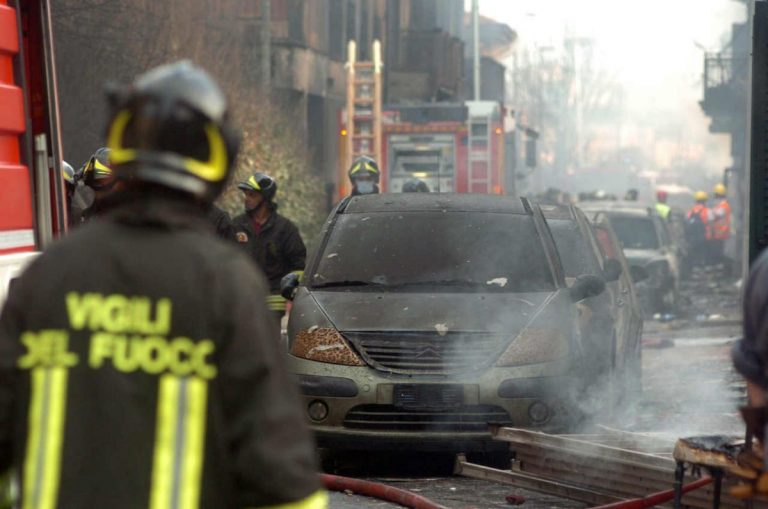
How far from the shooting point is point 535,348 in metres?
8.60

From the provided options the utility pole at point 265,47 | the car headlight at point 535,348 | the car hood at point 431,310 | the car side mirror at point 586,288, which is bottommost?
the car headlight at point 535,348

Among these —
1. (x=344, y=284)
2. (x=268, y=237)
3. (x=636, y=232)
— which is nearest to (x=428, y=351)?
(x=344, y=284)

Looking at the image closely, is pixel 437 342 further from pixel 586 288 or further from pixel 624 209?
pixel 624 209

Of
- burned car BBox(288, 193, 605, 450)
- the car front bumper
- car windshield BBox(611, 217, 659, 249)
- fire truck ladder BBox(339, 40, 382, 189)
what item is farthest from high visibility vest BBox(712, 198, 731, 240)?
the car front bumper

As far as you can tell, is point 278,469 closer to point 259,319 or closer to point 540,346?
point 259,319

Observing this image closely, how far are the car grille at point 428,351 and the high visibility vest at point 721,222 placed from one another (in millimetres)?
21691

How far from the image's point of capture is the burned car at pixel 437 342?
8375mm

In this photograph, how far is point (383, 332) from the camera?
8.52m

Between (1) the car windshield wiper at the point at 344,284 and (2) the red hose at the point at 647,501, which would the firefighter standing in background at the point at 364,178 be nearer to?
(1) the car windshield wiper at the point at 344,284

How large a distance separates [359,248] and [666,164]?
129267mm

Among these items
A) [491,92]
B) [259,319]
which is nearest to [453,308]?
[259,319]

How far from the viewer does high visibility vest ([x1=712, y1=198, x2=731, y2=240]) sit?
96.8 ft

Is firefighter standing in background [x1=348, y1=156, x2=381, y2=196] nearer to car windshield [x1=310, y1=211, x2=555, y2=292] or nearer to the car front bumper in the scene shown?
car windshield [x1=310, y1=211, x2=555, y2=292]

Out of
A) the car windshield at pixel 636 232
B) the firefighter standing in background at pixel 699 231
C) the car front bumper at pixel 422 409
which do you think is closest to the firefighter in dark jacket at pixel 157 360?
the car front bumper at pixel 422 409
